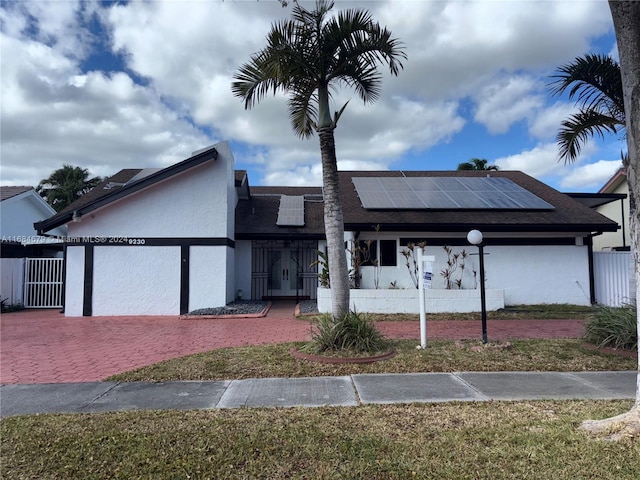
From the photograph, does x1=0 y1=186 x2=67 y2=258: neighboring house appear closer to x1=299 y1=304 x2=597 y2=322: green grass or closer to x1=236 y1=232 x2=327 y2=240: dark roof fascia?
x1=236 y1=232 x2=327 y2=240: dark roof fascia

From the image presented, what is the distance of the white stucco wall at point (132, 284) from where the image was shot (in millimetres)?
13930

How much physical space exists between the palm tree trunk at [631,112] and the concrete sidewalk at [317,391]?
3.74ft

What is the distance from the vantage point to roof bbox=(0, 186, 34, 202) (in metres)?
21.5

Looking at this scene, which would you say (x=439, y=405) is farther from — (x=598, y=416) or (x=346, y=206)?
(x=346, y=206)

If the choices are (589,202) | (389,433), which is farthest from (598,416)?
(589,202)

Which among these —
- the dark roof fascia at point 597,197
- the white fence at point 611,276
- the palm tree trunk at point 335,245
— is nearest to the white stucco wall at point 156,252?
the palm tree trunk at point 335,245

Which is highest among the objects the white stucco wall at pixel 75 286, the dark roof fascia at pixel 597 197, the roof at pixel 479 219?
the dark roof fascia at pixel 597 197

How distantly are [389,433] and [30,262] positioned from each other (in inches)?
665

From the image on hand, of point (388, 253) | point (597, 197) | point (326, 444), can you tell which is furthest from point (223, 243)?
point (597, 197)

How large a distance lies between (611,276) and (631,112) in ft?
39.0

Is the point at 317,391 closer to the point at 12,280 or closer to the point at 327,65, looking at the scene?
the point at 327,65

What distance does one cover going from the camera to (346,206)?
50.4 ft

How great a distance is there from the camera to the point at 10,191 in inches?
882

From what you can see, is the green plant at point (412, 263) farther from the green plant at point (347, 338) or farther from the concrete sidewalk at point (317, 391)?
the concrete sidewalk at point (317, 391)
